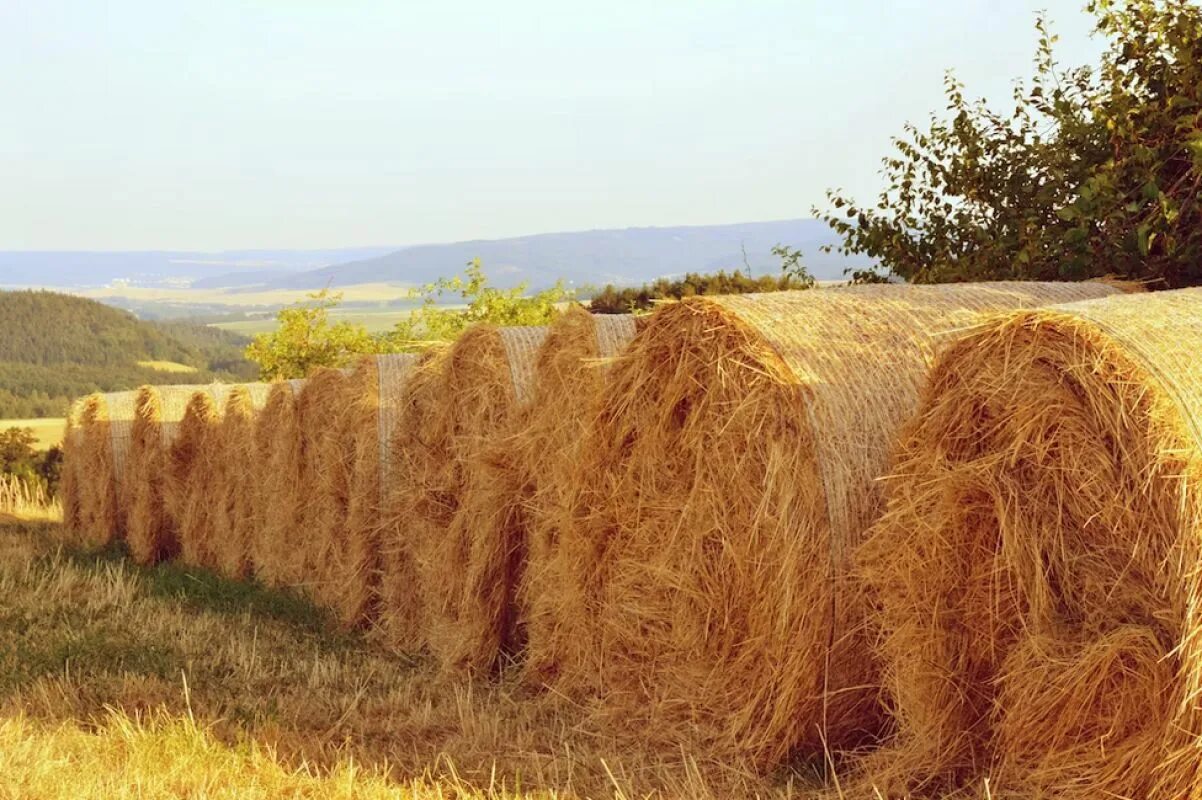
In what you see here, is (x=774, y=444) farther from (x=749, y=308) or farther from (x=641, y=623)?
(x=641, y=623)

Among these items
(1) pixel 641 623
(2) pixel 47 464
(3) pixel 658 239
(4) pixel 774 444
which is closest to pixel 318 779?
(1) pixel 641 623

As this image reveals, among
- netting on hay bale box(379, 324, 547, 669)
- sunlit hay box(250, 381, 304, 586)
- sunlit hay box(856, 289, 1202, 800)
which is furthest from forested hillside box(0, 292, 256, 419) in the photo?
sunlit hay box(856, 289, 1202, 800)

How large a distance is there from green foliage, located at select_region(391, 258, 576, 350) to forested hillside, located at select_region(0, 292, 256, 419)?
34.9 m

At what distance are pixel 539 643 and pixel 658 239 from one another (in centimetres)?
10023

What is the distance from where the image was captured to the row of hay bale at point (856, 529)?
395cm

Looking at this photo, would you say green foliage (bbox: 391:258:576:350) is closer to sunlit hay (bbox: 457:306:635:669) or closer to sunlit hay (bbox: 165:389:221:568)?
sunlit hay (bbox: 165:389:221:568)

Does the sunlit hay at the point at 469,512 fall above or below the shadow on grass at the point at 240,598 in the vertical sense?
above

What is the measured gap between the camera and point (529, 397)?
→ 7.46 meters

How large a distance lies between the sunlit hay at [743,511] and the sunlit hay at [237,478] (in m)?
6.61

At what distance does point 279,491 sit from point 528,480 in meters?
4.91

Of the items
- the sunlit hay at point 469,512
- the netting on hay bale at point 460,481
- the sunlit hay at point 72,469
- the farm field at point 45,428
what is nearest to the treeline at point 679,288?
the sunlit hay at point 72,469

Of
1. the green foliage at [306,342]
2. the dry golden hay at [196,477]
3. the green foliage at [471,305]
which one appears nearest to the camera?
the dry golden hay at [196,477]

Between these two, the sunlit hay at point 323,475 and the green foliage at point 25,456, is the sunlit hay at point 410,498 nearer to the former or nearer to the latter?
the sunlit hay at point 323,475

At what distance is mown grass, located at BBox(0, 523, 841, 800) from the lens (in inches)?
199
